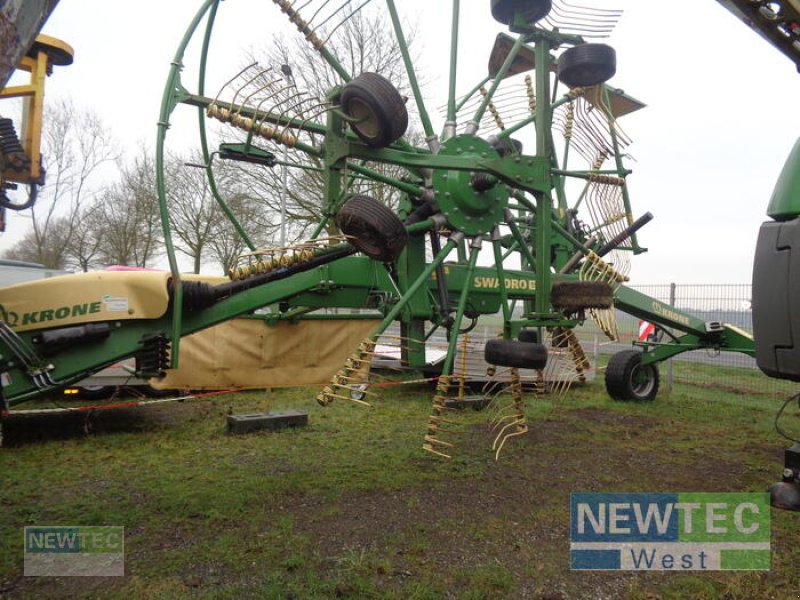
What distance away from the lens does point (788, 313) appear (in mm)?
1921

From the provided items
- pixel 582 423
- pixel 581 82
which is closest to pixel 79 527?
pixel 581 82

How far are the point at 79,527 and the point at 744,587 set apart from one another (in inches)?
144

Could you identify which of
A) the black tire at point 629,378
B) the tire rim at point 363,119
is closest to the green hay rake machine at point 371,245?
the tire rim at point 363,119

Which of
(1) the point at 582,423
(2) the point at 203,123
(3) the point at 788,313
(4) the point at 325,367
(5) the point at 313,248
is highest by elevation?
(2) the point at 203,123

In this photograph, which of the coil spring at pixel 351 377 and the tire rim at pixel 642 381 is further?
the tire rim at pixel 642 381

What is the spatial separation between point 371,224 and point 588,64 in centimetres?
241

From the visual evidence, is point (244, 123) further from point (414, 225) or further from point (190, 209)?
point (190, 209)

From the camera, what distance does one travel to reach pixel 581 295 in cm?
440

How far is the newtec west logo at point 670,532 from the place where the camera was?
3256 millimetres

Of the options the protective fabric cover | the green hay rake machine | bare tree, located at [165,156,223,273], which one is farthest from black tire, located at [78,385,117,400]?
bare tree, located at [165,156,223,273]

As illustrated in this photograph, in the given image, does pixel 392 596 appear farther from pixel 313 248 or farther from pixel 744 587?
pixel 313 248

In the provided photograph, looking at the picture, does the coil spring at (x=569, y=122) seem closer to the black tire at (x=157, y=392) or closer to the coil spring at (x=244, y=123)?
the coil spring at (x=244, y=123)

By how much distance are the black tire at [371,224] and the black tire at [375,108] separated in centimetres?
38

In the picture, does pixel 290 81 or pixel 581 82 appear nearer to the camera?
pixel 290 81
